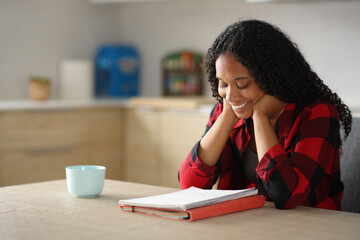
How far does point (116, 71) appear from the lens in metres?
4.51

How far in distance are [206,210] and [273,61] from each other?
0.60 metres

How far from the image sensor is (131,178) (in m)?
4.08

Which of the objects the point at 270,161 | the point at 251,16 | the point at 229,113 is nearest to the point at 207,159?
the point at 229,113

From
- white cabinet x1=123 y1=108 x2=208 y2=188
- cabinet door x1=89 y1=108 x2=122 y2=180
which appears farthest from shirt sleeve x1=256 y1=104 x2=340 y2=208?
cabinet door x1=89 y1=108 x2=122 y2=180

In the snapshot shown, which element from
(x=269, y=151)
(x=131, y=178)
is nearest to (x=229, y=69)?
(x=269, y=151)

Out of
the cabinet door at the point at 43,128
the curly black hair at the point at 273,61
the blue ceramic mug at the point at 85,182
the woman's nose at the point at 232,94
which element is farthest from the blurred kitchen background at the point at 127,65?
the blue ceramic mug at the point at 85,182

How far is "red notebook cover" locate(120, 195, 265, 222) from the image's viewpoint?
1.23 metres

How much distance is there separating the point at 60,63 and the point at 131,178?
1.02m

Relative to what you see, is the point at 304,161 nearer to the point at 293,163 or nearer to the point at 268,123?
the point at 293,163

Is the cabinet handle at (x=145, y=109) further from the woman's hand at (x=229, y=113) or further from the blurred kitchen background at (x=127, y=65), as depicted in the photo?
the woman's hand at (x=229, y=113)

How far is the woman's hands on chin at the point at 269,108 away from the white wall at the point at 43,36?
2720 millimetres

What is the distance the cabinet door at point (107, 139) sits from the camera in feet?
12.9

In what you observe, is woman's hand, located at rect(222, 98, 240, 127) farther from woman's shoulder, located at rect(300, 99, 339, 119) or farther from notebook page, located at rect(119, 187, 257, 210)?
notebook page, located at rect(119, 187, 257, 210)

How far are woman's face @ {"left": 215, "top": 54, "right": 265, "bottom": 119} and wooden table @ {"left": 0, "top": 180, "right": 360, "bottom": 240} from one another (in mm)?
316
